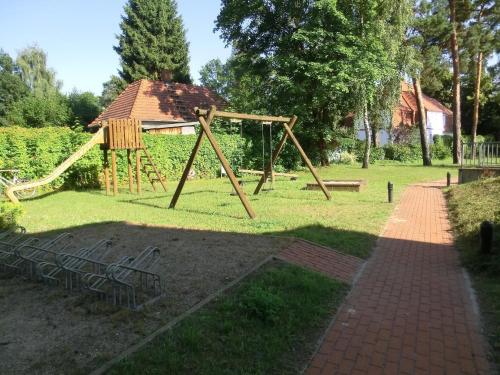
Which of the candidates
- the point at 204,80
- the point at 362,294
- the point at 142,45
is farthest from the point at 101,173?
the point at 204,80

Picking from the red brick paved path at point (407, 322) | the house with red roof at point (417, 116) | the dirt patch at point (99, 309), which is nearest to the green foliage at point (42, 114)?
the house with red roof at point (417, 116)

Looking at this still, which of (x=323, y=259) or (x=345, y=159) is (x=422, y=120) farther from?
(x=323, y=259)

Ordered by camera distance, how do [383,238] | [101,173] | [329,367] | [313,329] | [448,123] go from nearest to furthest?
[329,367], [313,329], [383,238], [101,173], [448,123]

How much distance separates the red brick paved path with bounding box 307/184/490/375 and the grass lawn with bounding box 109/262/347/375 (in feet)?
0.83

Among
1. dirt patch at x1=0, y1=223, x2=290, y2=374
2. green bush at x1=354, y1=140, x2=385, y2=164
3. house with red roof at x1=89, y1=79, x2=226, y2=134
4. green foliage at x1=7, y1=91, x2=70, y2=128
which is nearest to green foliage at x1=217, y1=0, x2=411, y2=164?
house with red roof at x1=89, y1=79, x2=226, y2=134

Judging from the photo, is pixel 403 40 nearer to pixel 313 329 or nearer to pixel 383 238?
pixel 383 238

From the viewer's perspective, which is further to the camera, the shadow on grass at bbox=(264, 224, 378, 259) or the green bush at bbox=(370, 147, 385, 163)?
the green bush at bbox=(370, 147, 385, 163)

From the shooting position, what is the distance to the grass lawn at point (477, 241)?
4712 millimetres

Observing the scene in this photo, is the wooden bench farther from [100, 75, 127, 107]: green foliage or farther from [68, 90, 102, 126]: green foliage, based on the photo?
[68, 90, 102, 126]: green foliage

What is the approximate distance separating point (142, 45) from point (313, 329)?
Result: 34.6 metres

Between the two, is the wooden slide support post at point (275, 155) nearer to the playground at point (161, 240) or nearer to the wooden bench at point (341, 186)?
the playground at point (161, 240)

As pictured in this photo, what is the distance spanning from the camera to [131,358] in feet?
11.1

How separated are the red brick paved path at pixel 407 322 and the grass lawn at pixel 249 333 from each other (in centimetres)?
25

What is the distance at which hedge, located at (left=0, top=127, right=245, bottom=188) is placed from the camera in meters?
14.7
